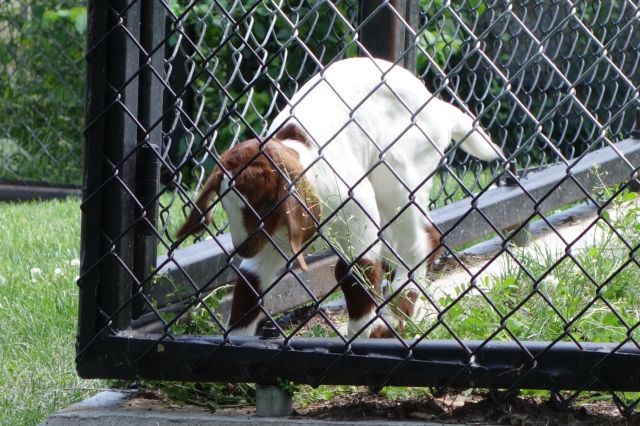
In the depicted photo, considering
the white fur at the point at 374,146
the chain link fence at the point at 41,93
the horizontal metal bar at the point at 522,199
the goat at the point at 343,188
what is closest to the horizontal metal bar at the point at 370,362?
the goat at the point at 343,188

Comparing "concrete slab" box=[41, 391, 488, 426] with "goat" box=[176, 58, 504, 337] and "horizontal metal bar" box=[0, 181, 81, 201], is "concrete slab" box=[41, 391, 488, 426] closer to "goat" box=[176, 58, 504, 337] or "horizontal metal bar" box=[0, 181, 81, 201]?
"goat" box=[176, 58, 504, 337]

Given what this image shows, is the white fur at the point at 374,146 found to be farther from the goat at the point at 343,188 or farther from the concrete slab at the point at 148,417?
the concrete slab at the point at 148,417

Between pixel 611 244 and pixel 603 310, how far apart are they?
794 millimetres

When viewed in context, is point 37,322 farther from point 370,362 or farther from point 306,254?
point 370,362

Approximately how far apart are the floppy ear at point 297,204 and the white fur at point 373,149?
101mm

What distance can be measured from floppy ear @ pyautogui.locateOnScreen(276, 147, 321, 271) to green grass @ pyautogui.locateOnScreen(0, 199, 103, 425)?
0.79 meters

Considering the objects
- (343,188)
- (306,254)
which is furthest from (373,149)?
(306,254)

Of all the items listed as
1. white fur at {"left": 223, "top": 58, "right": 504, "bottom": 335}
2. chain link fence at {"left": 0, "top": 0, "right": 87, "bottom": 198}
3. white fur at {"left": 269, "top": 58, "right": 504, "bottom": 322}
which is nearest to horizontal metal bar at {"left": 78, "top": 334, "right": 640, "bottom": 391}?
white fur at {"left": 223, "top": 58, "right": 504, "bottom": 335}

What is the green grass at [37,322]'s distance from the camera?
3057mm

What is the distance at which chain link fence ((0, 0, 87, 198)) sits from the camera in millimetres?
7855

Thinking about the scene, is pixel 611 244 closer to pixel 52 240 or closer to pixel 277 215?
pixel 277 215

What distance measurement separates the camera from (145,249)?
2.91 m

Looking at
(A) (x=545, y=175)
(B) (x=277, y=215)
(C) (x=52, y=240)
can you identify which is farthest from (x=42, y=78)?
(B) (x=277, y=215)

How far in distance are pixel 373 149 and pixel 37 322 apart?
130 centimetres
